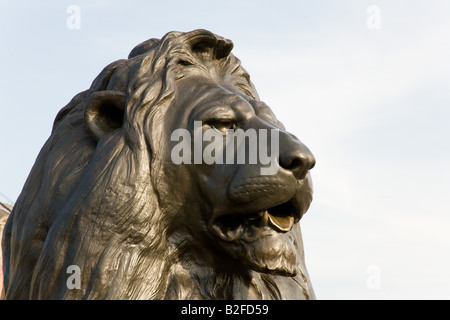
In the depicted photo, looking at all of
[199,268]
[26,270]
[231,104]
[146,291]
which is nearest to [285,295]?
[199,268]

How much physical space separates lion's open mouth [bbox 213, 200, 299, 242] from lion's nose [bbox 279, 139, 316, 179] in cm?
17

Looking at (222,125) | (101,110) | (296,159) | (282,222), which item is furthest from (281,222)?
(101,110)

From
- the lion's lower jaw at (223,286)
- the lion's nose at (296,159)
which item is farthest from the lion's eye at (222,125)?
the lion's lower jaw at (223,286)

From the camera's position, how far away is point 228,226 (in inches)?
144

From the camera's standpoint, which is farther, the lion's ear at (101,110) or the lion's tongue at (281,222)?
the lion's ear at (101,110)

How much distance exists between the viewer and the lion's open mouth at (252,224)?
11.8ft

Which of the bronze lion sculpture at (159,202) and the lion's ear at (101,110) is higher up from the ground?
the lion's ear at (101,110)

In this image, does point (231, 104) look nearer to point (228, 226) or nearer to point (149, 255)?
point (228, 226)

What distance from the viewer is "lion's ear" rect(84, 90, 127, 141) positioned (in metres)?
3.77

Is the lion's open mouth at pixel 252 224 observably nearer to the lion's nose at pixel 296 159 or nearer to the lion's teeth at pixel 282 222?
the lion's teeth at pixel 282 222

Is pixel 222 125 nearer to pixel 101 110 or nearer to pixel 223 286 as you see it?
pixel 101 110

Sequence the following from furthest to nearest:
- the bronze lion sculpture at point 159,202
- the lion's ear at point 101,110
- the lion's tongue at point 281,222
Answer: the lion's ear at point 101,110, the lion's tongue at point 281,222, the bronze lion sculpture at point 159,202

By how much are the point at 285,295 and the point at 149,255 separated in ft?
2.41

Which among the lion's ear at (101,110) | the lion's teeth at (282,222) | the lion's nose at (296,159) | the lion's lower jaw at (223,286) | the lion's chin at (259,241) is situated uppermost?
the lion's ear at (101,110)
